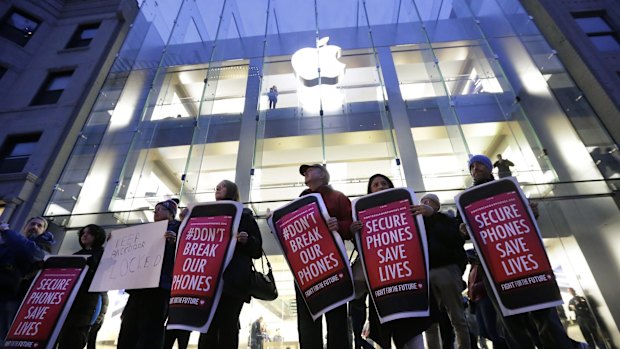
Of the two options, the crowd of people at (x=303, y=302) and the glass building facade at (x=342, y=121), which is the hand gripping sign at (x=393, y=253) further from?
the glass building facade at (x=342, y=121)

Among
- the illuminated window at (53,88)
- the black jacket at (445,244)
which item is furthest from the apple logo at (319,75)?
the illuminated window at (53,88)

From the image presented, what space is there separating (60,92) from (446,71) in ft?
39.3

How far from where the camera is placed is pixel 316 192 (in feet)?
9.46

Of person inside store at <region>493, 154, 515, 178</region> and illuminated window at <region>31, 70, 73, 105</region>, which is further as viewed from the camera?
illuminated window at <region>31, 70, 73, 105</region>

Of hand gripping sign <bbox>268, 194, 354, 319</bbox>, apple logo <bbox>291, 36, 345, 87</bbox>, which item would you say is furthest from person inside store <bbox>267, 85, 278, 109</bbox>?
hand gripping sign <bbox>268, 194, 354, 319</bbox>

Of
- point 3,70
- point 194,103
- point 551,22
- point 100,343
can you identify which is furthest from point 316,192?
point 3,70

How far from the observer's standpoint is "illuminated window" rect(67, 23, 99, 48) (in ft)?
39.4

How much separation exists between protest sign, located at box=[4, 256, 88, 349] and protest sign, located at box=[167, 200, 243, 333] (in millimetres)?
1294

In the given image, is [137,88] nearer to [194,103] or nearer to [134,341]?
[194,103]

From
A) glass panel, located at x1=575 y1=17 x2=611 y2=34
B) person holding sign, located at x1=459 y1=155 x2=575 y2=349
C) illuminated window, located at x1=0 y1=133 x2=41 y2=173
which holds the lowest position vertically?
person holding sign, located at x1=459 y1=155 x2=575 y2=349

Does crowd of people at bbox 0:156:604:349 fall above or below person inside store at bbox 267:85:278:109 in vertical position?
below

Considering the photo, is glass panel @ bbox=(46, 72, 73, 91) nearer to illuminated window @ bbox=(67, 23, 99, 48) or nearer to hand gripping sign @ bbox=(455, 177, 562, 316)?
illuminated window @ bbox=(67, 23, 99, 48)

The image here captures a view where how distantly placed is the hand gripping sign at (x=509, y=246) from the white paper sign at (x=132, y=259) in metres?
2.51

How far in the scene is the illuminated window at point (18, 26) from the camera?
457 inches
